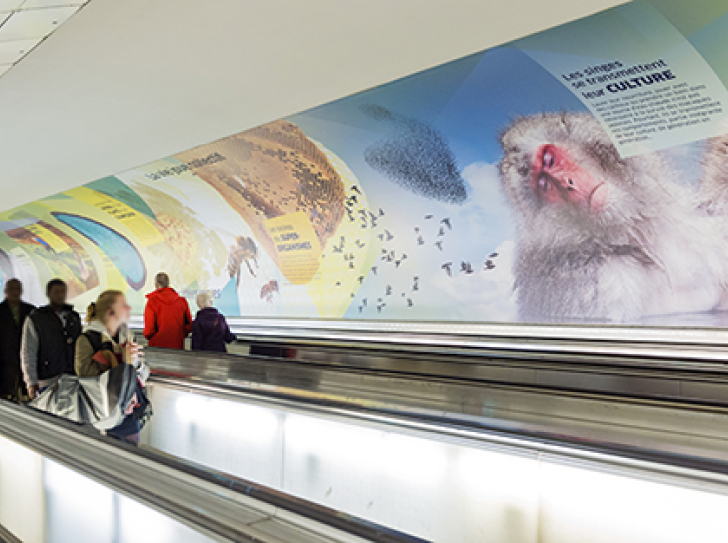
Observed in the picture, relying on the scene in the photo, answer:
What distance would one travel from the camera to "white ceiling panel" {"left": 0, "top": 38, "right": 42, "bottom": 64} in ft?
17.5

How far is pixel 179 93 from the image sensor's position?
7.27 meters

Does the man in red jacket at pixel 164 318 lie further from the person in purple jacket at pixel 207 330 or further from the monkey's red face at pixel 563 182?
the monkey's red face at pixel 563 182

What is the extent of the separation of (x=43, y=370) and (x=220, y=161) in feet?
23.2

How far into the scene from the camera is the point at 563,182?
29.0 feet

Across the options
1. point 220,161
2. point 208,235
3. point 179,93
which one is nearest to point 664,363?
point 179,93

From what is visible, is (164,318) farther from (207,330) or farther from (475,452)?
(475,452)

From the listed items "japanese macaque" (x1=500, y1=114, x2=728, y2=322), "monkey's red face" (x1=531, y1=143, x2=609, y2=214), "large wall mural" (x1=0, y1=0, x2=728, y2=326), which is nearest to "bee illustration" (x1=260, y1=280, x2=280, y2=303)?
"large wall mural" (x1=0, y1=0, x2=728, y2=326)

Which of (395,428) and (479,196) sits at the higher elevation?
(479,196)

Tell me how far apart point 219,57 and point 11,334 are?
3597 mm

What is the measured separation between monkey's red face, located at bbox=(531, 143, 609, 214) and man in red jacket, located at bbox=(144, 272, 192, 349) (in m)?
5.62

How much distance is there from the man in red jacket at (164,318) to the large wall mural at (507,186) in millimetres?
3218

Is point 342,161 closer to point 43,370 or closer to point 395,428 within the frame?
point 43,370

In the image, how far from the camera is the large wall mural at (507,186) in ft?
22.7

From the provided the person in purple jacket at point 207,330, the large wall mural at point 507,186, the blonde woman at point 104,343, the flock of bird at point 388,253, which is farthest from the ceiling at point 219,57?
the flock of bird at point 388,253
